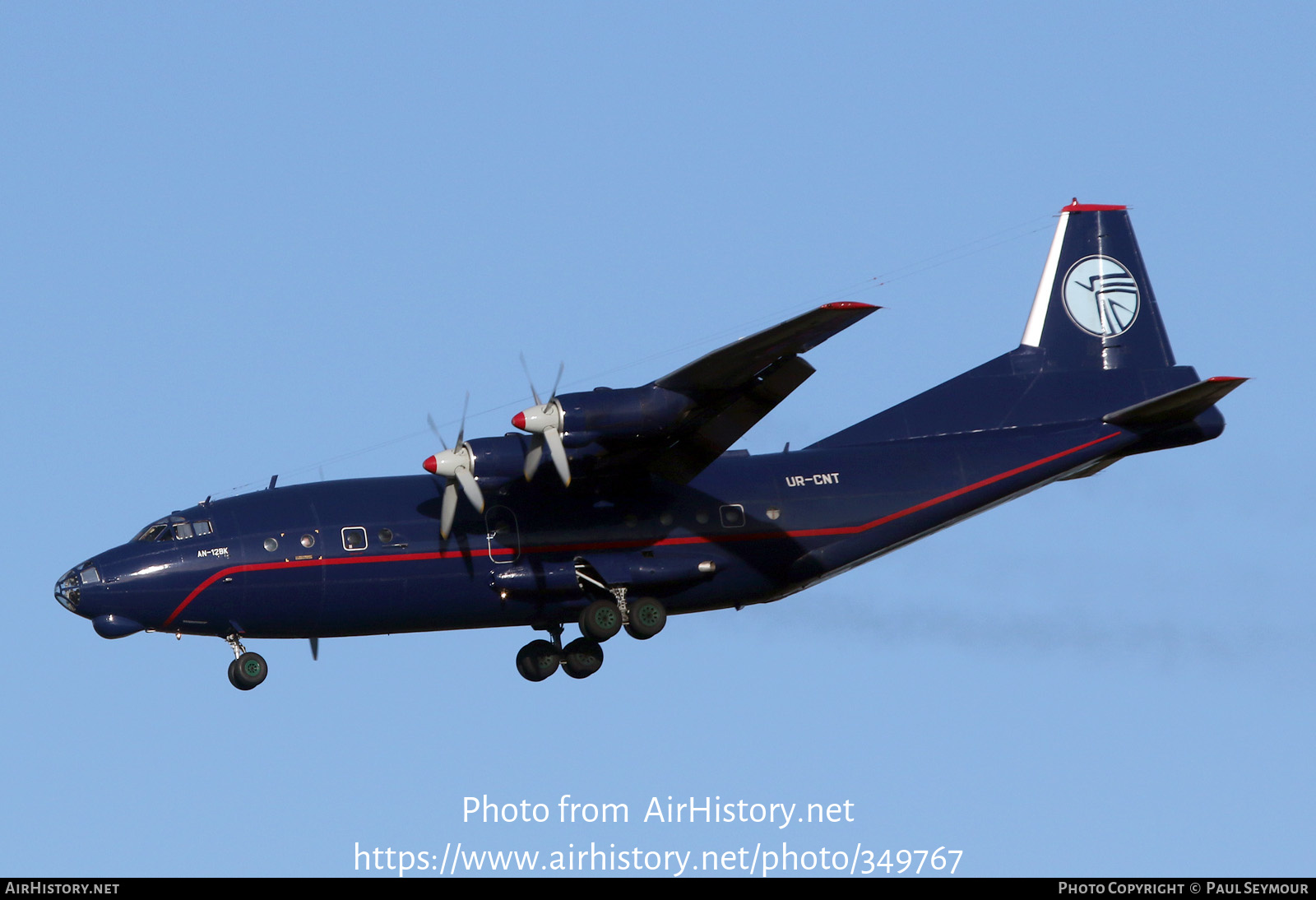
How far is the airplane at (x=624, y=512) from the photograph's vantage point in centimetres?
2588

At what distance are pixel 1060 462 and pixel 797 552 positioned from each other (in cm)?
446

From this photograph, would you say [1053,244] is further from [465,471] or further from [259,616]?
[259,616]

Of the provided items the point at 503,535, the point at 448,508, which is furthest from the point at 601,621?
the point at 448,508

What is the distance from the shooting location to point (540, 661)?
2841 centimetres

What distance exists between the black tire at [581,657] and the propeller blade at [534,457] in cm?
365

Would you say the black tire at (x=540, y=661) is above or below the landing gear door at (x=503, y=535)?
below

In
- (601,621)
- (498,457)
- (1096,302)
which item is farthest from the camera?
(1096,302)

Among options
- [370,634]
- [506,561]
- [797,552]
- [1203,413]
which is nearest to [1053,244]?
[1203,413]

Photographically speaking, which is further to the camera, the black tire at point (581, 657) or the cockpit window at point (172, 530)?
the black tire at point (581, 657)

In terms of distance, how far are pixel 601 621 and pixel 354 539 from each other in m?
3.59

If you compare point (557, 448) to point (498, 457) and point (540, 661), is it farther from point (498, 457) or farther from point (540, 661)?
Result: point (540, 661)

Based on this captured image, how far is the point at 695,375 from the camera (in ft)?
83.0

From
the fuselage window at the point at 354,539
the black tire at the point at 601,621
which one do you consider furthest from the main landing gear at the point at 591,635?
the fuselage window at the point at 354,539

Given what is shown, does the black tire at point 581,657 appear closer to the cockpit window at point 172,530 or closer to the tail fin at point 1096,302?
Result: the cockpit window at point 172,530
